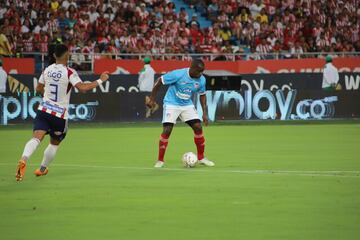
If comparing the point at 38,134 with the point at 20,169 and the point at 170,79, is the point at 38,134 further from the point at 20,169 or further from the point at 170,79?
the point at 170,79

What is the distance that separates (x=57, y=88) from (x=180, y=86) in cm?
303

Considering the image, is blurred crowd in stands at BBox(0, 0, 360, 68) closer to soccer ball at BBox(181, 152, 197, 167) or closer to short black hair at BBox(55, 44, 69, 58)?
soccer ball at BBox(181, 152, 197, 167)

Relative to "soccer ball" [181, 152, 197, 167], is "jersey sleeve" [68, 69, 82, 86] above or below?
above

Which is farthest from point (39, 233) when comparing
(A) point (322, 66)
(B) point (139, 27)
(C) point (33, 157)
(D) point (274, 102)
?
(A) point (322, 66)

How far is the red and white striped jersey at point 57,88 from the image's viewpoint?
15.1m

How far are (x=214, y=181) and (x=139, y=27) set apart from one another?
21.5m

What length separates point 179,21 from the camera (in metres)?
37.2

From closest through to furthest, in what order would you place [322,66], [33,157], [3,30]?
[33,157], [3,30], [322,66]

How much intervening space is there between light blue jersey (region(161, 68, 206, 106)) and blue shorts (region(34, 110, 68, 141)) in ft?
8.97

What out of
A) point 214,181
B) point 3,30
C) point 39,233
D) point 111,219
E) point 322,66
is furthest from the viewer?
point 322,66

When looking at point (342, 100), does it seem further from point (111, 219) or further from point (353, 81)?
point (111, 219)

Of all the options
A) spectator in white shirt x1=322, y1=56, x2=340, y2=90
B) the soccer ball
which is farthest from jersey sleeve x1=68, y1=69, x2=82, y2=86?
spectator in white shirt x1=322, y1=56, x2=340, y2=90

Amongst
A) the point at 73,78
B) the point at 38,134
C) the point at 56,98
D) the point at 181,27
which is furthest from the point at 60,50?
the point at 181,27

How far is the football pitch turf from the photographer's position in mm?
10039
